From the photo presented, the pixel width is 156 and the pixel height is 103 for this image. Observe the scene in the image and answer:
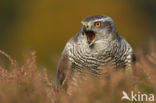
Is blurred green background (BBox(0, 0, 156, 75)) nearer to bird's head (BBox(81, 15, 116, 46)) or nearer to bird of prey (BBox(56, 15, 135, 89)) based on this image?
bird of prey (BBox(56, 15, 135, 89))

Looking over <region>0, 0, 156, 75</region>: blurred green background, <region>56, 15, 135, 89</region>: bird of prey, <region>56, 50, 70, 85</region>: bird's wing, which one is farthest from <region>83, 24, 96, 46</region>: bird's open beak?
<region>0, 0, 156, 75</region>: blurred green background

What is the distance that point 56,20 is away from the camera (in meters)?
25.0

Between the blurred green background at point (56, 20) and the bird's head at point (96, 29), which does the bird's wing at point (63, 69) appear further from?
the blurred green background at point (56, 20)

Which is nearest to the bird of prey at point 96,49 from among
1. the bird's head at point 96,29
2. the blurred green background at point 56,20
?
the bird's head at point 96,29

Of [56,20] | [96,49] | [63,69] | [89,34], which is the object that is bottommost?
[56,20]

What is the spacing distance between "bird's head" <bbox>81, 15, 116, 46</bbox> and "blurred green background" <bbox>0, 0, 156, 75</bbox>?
51.0 ft

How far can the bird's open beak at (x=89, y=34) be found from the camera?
653 cm

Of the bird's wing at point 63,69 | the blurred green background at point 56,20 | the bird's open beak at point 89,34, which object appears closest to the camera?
the bird's open beak at point 89,34

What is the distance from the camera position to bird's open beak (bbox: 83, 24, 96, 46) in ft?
21.4

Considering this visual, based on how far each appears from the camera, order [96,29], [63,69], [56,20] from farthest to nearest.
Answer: [56,20] → [63,69] → [96,29]

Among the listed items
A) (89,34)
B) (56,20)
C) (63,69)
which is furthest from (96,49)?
(56,20)

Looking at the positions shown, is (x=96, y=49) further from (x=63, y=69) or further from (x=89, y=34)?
(x=63, y=69)

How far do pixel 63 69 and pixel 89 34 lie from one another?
31.8 inches

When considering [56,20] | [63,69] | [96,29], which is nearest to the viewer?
[96,29]
